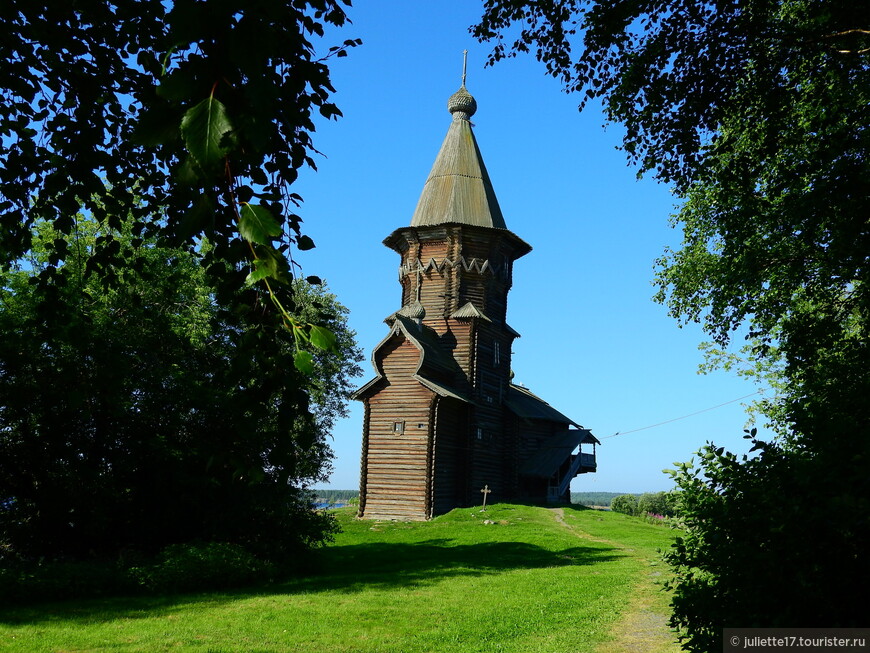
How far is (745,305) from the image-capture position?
55.3ft

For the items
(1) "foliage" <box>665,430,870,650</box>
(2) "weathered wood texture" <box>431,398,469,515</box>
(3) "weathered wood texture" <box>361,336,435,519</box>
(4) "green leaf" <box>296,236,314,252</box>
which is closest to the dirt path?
(1) "foliage" <box>665,430,870,650</box>

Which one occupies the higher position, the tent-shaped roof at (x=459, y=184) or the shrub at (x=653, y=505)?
the tent-shaped roof at (x=459, y=184)

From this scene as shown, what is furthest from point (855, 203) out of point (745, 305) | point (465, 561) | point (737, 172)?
point (465, 561)

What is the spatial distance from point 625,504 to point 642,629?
152ft

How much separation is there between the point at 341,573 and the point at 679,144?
14.0 metres

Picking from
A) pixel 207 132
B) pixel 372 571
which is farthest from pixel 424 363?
pixel 207 132

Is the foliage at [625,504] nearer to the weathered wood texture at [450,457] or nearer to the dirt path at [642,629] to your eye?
the weathered wood texture at [450,457]

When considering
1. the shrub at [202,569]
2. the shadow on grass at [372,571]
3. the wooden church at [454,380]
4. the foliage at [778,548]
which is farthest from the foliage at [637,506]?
the foliage at [778,548]

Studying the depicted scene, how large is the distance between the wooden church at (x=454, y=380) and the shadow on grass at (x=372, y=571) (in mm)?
8005

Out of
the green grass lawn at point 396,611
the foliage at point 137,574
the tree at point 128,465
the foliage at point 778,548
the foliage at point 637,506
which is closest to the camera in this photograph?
the foliage at point 778,548

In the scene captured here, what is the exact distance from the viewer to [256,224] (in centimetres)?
246

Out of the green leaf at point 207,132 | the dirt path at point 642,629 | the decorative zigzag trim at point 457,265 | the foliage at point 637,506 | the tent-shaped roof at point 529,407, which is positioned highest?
the decorative zigzag trim at point 457,265

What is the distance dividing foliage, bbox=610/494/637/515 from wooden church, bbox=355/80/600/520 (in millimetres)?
14716

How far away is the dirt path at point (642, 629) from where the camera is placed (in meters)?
9.76
